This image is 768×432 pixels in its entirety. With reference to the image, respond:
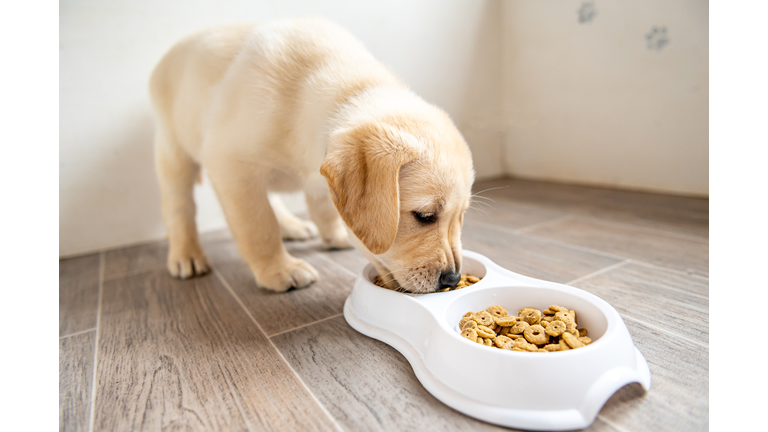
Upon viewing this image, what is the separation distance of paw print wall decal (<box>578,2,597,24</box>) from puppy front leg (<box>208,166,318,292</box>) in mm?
2671

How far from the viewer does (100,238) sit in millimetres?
2629

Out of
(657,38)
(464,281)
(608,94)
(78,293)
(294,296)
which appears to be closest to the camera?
(464,281)

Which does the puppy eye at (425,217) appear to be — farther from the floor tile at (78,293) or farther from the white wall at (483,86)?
the white wall at (483,86)

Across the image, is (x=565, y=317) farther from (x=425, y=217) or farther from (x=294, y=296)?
(x=294, y=296)

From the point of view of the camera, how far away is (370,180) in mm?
1204

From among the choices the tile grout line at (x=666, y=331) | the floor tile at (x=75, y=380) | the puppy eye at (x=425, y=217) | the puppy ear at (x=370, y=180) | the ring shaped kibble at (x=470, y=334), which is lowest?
the floor tile at (x=75, y=380)

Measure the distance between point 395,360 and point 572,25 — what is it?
9.91 feet

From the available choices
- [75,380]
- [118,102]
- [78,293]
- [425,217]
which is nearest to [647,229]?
[425,217]

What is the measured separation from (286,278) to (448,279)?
0.73 m

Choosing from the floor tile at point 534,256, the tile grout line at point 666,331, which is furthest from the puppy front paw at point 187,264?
the tile grout line at point 666,331

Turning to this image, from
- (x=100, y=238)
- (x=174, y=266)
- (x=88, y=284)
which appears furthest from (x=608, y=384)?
(x=100, y=238)

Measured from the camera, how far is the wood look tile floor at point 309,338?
1019mm

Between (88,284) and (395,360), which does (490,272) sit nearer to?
(395,360)

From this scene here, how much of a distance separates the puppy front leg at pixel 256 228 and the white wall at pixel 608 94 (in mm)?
2436
